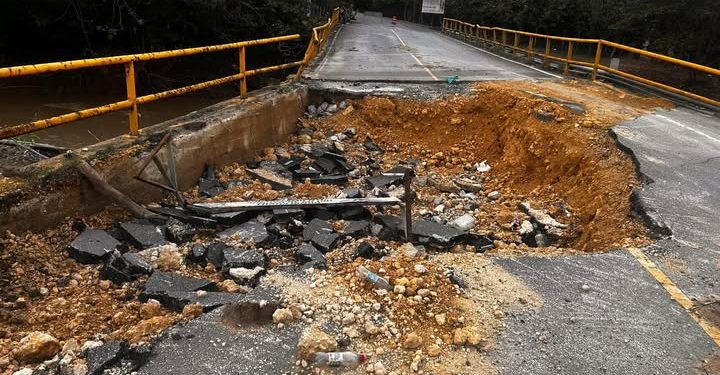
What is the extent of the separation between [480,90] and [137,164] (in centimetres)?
761

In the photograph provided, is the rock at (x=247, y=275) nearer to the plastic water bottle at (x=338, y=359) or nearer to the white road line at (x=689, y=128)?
the plastic water bottle at (x=338, y=359)

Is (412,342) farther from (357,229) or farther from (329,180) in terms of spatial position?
(329,180)

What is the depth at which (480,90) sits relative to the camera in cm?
1141

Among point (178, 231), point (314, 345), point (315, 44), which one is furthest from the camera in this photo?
point (315, 44)

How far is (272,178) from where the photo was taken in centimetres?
765

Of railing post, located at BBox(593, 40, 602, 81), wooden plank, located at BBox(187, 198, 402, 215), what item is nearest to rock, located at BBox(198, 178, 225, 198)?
wooden plank, located at BBox(187, 198, 402, 215)

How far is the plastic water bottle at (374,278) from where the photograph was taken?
13.0 ft

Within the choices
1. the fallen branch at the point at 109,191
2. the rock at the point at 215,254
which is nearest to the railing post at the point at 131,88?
the fallen branch at the point at 109,191

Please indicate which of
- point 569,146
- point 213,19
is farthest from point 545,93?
point 213,19

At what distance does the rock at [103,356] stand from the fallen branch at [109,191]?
2.45 metres

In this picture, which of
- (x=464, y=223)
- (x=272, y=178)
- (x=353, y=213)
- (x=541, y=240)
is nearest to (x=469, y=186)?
(x=464, y=223)

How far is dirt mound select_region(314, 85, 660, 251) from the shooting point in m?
6.30

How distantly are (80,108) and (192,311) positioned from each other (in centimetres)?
1502

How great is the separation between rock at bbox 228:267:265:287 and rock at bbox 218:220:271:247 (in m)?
0.70
